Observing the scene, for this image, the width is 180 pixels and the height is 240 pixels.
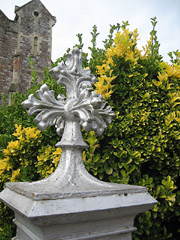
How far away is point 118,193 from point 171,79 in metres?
2.08

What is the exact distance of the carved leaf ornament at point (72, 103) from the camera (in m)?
1.30

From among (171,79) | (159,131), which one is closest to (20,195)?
(159,131)

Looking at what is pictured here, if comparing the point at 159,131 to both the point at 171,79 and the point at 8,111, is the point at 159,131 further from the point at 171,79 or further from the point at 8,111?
the point at 8,111

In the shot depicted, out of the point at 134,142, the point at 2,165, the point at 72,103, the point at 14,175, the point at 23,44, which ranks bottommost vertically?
the point at 14,175

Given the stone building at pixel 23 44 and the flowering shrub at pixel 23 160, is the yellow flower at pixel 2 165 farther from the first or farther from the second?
the stone building at pixel 23 44

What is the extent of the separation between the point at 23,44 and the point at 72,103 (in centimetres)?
1580

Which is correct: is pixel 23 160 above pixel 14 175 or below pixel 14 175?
above

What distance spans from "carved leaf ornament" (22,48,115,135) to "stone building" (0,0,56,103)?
13.4 meters

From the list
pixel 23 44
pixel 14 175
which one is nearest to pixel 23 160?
pixel 14 175

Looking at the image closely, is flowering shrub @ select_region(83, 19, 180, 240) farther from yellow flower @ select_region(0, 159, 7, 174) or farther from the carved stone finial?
yellow flower @ select_region(0, 159, 7, 174)

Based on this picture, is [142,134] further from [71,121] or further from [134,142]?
[71,121]

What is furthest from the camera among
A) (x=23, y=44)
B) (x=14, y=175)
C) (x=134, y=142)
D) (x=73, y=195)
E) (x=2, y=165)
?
(x=23, y=44)

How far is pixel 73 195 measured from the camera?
1.05 meters

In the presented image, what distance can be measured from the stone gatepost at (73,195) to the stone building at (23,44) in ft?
44.5
